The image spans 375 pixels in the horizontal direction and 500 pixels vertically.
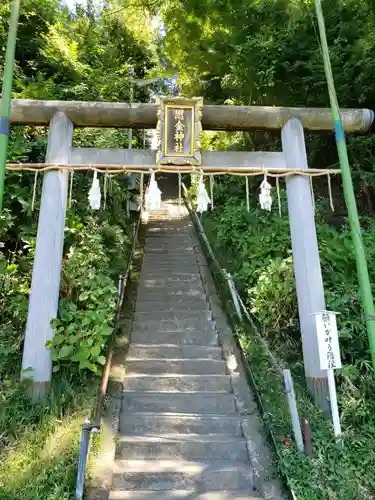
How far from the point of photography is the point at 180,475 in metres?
4.28

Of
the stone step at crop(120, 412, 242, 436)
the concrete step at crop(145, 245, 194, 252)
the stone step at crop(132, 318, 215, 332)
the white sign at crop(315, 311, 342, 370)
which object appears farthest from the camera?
the concrete step at crop(145, 245, 194, 252)

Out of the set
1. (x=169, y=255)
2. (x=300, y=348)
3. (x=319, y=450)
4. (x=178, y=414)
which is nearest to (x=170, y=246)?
(x=169, y=255)

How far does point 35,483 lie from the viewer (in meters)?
3.82

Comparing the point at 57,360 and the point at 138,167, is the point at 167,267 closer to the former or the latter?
the point at 138,167

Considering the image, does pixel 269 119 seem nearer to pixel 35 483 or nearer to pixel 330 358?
pixel 330 358

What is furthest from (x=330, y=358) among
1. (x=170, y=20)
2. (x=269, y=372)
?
(x=170, y=20)

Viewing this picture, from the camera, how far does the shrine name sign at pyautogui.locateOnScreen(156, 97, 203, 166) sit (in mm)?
5938

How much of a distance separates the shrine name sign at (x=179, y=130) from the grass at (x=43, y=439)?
3.68m

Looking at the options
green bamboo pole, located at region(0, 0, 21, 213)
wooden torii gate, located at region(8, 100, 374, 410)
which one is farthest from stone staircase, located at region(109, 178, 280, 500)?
green bamboo pole, located at region(0, 0, 21, 213)

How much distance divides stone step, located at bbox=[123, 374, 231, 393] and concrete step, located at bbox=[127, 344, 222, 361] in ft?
1.62

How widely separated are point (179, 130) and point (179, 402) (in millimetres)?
4171

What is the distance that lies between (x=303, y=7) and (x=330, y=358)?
313 inches

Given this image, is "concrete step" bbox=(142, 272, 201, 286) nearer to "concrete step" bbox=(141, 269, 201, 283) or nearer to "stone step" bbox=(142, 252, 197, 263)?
"concrete step" bbox=(141, 269, 201, 283)

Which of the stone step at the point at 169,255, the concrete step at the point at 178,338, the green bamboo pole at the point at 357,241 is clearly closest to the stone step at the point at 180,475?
the green bamboo pole at the point at 357,241
